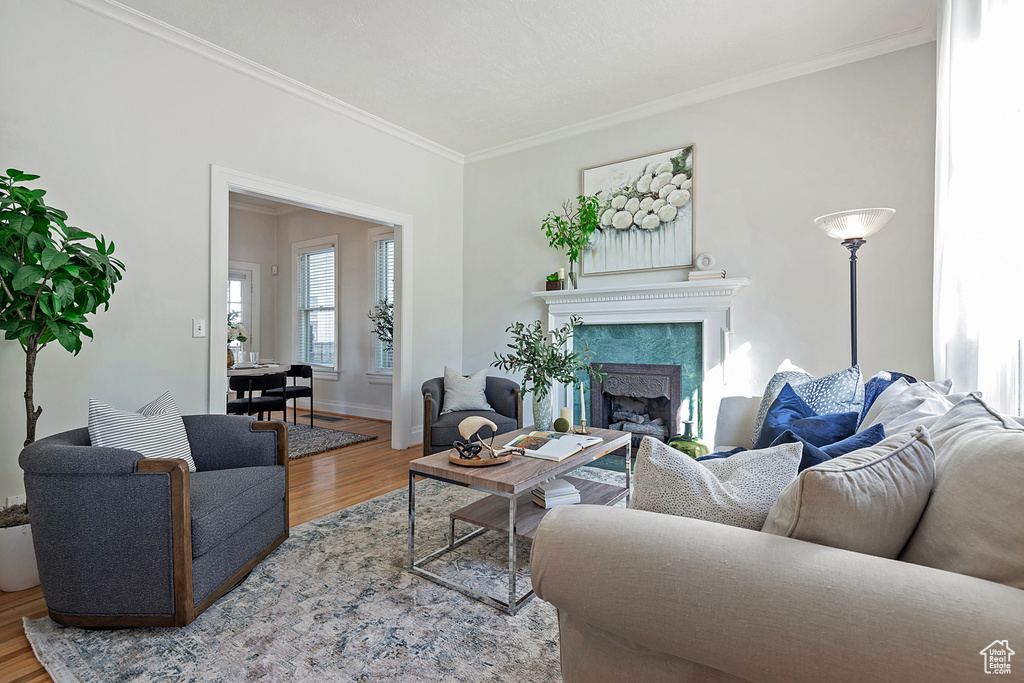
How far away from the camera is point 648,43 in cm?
330

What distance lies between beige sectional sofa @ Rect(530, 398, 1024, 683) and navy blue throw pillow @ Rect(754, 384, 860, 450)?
81 centimetres

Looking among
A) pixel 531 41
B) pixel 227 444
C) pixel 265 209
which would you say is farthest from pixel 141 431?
pixel 265 209

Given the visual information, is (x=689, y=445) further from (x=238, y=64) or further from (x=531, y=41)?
(x=238, y=64)

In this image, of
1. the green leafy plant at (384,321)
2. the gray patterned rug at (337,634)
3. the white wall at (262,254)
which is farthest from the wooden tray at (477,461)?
the white wall at (262,254)

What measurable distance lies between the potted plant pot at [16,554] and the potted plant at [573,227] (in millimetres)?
3879

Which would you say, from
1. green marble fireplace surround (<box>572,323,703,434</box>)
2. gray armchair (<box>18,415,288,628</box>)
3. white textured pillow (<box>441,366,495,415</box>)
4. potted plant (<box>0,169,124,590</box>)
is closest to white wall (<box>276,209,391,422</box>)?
white textured pillow (<box>441,366,495,415</box>)

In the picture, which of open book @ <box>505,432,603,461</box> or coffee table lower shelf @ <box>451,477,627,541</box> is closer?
coffee table lower shelf @ <box>451,477,627,541</box>

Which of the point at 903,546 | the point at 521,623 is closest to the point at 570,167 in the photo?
the point at 521,623

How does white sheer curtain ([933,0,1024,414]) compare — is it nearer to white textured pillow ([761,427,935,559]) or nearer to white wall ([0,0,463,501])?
white textured pillow ([761,427,935,559])

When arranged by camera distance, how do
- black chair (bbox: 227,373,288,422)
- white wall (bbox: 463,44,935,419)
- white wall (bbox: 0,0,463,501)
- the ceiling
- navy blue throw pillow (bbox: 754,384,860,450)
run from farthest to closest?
black chair (bbox: 227,373,288,422), white wall (bbox: 463,44,935,419), the ceiling, white wall (bbox: 0,0,463,501), navy blue throw pillow (bbox: 754,384,860,450)

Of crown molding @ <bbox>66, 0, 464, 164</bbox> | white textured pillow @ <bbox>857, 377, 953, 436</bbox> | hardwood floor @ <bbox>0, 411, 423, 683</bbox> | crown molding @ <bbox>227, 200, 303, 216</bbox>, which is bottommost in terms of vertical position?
hardwood floor @ <bbox>0, 411, 423, 683</bbox>

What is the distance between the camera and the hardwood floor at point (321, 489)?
1715mm

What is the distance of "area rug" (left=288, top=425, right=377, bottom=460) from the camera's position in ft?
15.3

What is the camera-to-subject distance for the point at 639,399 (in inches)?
174
